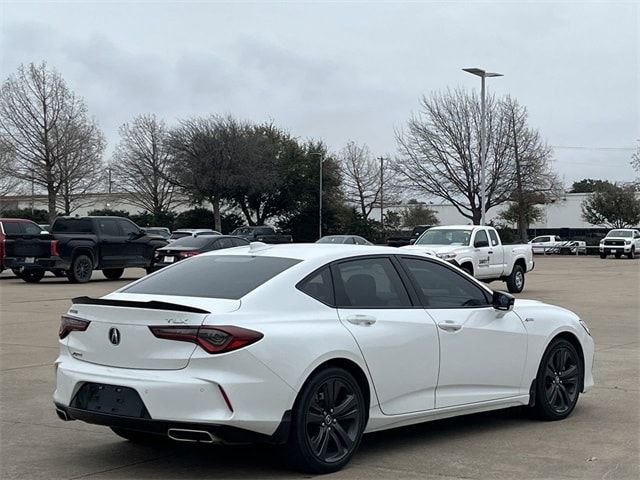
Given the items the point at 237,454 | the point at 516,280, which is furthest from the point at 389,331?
the point at 516,280

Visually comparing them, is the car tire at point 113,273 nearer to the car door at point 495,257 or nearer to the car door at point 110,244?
the car door at point 110,244

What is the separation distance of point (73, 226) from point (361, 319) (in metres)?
22.1

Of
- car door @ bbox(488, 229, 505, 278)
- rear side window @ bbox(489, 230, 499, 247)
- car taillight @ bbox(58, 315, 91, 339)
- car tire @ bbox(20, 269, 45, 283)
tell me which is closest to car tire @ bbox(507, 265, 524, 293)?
car door @ bbox(488, 229, 505, 278)

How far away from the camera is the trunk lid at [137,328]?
602cm

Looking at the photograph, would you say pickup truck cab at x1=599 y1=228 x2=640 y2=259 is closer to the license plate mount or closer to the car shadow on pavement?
the car shadow on pavement

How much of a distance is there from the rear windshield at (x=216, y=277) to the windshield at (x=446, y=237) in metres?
17.7

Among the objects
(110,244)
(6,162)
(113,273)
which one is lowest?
(113,273)

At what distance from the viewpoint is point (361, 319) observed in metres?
6.72

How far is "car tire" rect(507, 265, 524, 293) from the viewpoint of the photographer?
2584 cm

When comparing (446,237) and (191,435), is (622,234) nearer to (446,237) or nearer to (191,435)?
(446,237)

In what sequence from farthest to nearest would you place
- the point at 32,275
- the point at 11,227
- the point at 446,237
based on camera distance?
the point at 11,227, the point at 32,275, the point at 446,237

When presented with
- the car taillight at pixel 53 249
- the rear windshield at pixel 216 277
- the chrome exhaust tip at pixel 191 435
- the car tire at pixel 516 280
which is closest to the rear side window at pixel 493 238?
the car tire at pixel 516 280

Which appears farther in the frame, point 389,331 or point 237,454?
point 237,454

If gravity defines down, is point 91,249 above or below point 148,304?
below
